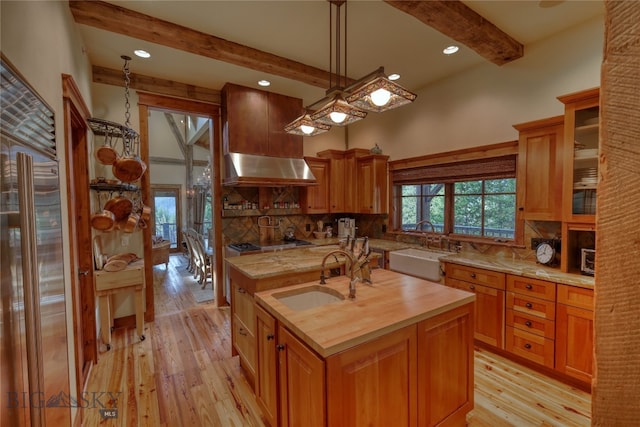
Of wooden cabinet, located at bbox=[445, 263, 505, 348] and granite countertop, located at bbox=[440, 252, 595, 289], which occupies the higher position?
granite countertop, located at bbox=[440, 252, 595, 289]

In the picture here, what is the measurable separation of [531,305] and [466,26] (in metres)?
2.50

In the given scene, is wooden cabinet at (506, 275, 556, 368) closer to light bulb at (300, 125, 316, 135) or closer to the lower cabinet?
the lower cabinet

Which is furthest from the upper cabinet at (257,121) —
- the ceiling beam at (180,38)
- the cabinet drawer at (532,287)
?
the cabinet drawer at (532,287)

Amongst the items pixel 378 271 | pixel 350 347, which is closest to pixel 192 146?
pixel 378 271

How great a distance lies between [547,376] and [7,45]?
158 inches

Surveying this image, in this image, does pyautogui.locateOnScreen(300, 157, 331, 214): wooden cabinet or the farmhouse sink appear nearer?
the farmhouse sink

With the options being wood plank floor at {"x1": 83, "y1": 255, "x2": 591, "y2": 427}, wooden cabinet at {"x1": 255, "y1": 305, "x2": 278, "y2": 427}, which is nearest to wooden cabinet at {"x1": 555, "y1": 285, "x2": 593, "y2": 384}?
wood plank floor at {"x1": 83, "y1": 255, "x2": 591, "y2": 427}

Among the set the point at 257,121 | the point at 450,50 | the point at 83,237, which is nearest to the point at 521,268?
the point at 450,50

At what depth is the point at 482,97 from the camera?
334cm

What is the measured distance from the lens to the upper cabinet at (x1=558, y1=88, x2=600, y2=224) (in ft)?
7.70

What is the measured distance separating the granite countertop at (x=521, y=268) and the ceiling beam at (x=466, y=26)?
2123 mm

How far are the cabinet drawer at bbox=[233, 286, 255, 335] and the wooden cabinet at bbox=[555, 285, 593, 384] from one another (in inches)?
99.0

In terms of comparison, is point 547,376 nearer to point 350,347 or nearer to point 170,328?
point 350,347

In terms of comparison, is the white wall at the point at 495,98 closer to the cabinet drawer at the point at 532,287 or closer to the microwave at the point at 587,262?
the microwave at the point at 587,262
